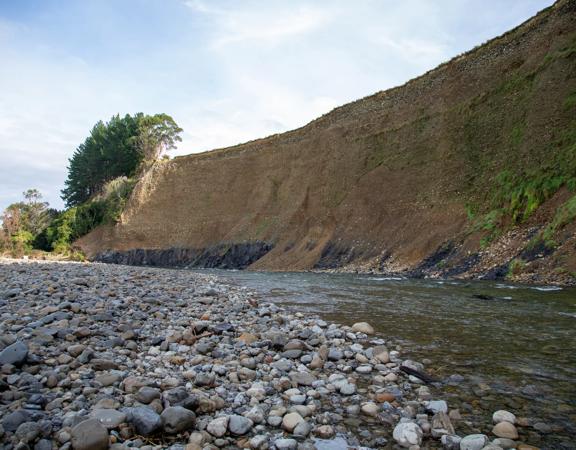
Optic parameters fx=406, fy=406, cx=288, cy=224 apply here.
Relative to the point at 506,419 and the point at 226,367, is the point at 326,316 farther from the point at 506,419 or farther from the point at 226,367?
the point at 506,419

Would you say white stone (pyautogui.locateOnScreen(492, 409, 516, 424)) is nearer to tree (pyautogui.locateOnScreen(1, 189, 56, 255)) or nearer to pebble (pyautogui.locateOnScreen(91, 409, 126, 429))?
pebble (pyautogui.locateOnScreen(91, 409, 126, 429))

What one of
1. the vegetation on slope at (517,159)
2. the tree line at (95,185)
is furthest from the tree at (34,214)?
the vegetation on slope at (517,159)

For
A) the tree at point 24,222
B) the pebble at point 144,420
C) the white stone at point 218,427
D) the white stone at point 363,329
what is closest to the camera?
the pebble at point 144,420

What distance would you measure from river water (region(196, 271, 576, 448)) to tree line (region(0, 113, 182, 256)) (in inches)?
1804

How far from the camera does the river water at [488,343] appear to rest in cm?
353

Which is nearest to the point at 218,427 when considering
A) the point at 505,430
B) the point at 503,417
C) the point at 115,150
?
the point at 505,430

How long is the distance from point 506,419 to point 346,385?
4.67 ft

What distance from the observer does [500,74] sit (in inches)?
1083

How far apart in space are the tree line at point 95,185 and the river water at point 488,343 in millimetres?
45818

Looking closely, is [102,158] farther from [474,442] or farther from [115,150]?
[474,442]

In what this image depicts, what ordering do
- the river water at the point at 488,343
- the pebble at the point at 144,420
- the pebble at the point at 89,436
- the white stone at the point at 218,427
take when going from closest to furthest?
1. the pebble at the point at 89,436
2. the pebble at the point at 144,420
3. the white stone at the point at 218,427
4. the river water at the point at 488,343

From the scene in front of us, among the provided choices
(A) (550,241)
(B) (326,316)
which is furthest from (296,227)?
(B) (326,316)

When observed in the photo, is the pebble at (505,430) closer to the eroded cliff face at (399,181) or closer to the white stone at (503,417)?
the white stone at (503,417)

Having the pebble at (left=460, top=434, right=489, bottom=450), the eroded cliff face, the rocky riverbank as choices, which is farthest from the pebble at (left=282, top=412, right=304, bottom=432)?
the eroded cliff face
